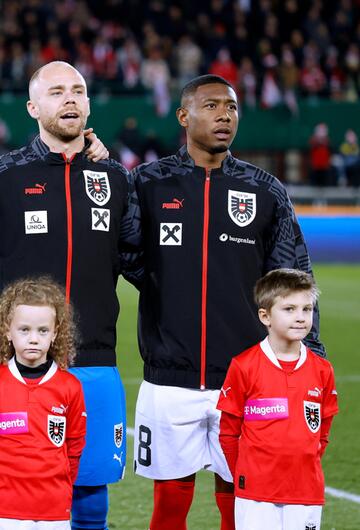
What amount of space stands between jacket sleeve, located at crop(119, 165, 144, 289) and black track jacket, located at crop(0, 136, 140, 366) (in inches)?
3.3

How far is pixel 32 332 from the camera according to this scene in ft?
14.1

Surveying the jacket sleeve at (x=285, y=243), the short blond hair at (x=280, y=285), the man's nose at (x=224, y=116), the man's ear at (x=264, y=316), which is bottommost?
the man's ear at (x=264, y=316)

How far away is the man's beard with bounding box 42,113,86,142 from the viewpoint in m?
4.74

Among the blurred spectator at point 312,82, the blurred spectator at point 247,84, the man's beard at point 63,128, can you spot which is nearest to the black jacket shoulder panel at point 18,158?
the man's beard at point 63,128

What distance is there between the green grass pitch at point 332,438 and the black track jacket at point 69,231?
5.24ft

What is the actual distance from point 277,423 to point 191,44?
22.9 meters

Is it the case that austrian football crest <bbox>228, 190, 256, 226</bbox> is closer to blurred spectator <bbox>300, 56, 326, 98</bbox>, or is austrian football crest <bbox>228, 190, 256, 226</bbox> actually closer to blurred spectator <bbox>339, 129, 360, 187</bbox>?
blurred spectator <bbox>339, 129, 360, 187</bbox>

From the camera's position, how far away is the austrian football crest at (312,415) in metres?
4.44

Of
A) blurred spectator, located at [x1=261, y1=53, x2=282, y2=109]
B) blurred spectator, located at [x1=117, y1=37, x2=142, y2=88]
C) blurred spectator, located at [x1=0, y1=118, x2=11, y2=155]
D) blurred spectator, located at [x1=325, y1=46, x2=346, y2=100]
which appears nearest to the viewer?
blurred spectator, located at [x1=0, y1=118, x2=11, y2=155]

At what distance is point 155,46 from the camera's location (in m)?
25.9

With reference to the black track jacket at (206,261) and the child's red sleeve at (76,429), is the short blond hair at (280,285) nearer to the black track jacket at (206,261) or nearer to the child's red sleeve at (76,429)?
the black track jacket at (206,261)

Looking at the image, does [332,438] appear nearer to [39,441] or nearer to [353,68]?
[39,441]

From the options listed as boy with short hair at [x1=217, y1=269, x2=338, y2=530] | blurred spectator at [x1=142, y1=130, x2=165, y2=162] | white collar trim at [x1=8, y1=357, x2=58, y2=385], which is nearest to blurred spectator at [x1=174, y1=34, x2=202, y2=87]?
blurred spectator at [x1=142, y1=130, x2=165, y2=162]

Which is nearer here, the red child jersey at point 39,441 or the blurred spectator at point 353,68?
the red child jersey at point 39,441
